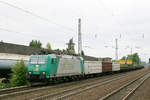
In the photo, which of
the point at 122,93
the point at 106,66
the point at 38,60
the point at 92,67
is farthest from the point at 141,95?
the point at 106,66

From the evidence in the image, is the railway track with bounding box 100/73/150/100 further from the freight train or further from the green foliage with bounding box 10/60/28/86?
the green foliage with bounding box 10/60/28/86

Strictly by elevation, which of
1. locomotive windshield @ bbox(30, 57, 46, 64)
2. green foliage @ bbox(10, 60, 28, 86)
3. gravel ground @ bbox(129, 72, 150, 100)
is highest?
locomotive windshield @ bbox(30, 57, 46, 64)

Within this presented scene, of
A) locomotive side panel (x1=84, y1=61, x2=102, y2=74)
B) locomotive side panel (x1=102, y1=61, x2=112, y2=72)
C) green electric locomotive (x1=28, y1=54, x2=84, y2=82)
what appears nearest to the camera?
green electric locomotive (x1=28, y1=54, x2=84, y2=82)

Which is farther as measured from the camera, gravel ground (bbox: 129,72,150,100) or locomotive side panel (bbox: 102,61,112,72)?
locomotive side panel (bbox: 102,61,112,72)

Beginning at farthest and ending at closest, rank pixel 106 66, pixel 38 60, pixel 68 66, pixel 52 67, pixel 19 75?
pixel 106 66 → pixel 68 66 → pixel 38 60 → pixel 52 67 → pixel 19 75

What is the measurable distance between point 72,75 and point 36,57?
17.0 feet

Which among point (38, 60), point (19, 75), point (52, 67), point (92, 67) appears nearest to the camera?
point (19, 75)

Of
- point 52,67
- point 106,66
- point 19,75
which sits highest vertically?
point 52,67

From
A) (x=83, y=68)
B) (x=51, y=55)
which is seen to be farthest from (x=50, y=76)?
(x=83, y=68)

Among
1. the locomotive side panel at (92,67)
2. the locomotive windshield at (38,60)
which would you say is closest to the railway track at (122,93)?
the locomotive windshield at (38,60)

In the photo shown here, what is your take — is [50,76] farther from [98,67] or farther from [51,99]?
[98,67]

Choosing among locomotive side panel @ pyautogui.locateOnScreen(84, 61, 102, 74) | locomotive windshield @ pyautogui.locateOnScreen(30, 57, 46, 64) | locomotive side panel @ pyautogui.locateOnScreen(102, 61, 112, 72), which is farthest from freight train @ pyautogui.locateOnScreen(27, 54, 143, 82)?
locomotive side panel @ pyautogui.locateOnScreen(102, 61, 112, 72)

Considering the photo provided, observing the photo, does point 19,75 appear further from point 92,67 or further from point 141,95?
point 92,67

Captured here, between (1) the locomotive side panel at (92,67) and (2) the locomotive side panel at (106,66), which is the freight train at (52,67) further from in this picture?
(2) the locomotive side panel at (106,66)
